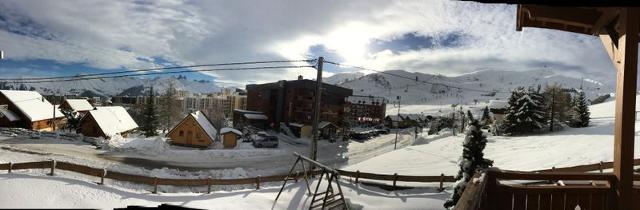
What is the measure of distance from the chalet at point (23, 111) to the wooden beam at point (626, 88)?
54.3 m

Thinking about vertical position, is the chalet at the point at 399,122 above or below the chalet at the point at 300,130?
above

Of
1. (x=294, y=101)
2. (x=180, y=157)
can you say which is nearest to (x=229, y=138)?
(x=180, y=157)

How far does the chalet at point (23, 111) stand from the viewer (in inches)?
1786

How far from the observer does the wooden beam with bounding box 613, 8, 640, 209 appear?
5.36m

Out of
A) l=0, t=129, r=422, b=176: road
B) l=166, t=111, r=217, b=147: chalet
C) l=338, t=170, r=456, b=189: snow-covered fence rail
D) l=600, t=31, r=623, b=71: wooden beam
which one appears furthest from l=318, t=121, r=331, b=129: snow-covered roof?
l=600, t=31, r=623, b=71: wooden beam

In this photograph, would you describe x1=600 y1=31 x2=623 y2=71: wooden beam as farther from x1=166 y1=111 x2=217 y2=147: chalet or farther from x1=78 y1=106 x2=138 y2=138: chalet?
x1=78 y1=106 x2=138 y2=138: chalet

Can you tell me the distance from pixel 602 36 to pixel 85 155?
111 ft

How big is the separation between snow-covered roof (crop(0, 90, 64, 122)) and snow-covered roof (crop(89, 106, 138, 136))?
7118mm

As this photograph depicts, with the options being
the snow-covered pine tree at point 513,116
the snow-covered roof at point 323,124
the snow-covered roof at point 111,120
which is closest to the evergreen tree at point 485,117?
the snow-covered pine tree at point 513,116

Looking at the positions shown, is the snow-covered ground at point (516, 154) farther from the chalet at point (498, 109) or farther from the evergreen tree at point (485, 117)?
the chalet at point (498, 109)

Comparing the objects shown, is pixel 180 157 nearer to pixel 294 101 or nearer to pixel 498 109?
pixel 294 101

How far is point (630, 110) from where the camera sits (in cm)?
547

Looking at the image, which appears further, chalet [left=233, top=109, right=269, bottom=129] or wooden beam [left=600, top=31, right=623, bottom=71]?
chalet [left=233, top=109, right=269, bottom=129]

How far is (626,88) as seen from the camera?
5.42 metres
